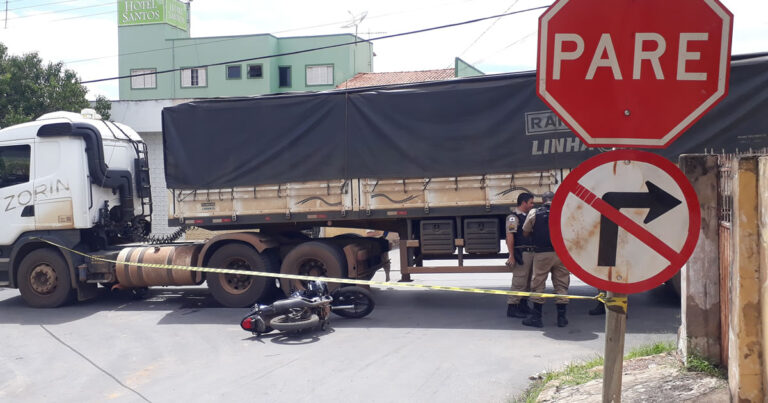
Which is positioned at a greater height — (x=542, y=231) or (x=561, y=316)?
(x=542, y=231)

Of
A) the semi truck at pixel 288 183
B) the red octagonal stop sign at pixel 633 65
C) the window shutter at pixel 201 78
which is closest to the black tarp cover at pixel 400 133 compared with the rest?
the semi truck at pixel 288 183

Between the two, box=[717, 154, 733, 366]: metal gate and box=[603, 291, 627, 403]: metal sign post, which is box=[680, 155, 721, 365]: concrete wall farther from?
box=[603, 291, 627, 403]: metal sign post

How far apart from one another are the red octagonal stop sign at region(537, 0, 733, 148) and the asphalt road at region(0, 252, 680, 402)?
3.33 metres

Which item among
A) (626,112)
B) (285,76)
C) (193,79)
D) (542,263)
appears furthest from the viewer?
(285,76)

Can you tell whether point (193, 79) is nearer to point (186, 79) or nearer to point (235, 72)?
point (186, 79)

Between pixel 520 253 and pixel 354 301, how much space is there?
239cm

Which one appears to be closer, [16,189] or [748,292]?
[748,292]

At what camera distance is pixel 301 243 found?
1080 cm

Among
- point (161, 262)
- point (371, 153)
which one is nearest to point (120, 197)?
point (161, 262)

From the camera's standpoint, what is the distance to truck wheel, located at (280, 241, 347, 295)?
34.2ft

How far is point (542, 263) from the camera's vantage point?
8953 millimetres

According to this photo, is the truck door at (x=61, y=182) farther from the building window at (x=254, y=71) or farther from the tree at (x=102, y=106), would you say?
the building window at (x=254, y=71)

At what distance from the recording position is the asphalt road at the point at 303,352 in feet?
21.2

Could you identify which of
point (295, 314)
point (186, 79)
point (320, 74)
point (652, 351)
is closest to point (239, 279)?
point (295, 314)
